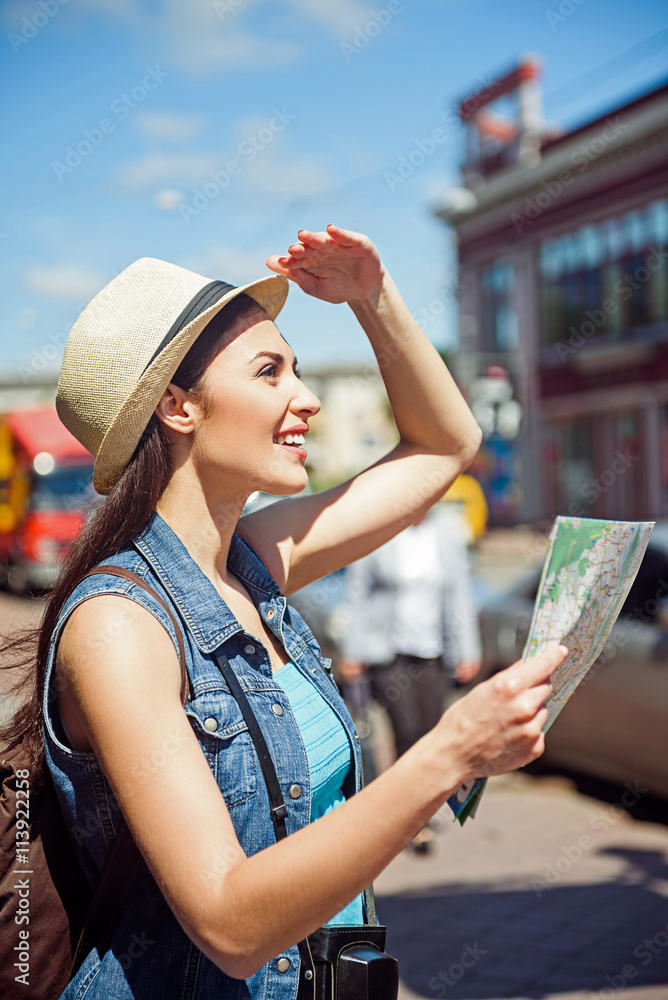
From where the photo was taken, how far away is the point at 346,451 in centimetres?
5372

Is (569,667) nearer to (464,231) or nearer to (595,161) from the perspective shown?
(595,161)

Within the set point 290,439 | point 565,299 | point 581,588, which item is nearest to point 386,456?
point 290,439

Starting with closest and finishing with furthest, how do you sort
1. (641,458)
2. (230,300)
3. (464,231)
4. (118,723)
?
(118,723)
(230,300)
(641,458)
(464,231)

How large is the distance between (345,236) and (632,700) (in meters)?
4.22

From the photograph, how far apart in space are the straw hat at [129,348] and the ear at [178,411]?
4cm

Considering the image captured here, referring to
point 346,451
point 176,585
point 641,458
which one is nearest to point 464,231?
point 641,458

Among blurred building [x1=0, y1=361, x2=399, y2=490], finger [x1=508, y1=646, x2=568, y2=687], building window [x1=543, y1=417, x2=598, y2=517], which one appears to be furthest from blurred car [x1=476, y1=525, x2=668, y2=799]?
blurred building [x1=0, y1=361, x2=399, y2=490]

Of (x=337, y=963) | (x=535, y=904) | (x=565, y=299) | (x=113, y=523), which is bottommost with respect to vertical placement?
(x=535, y=904)

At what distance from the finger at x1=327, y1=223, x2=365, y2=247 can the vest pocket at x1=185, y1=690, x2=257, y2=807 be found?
3.00 feet

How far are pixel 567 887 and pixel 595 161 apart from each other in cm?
2201

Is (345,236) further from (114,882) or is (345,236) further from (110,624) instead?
(114,882)

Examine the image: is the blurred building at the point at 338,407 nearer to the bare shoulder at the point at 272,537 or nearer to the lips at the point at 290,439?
the bare shoulder at the point at 272,537

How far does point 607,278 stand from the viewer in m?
24.0

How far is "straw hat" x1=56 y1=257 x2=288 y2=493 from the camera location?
1638mm
